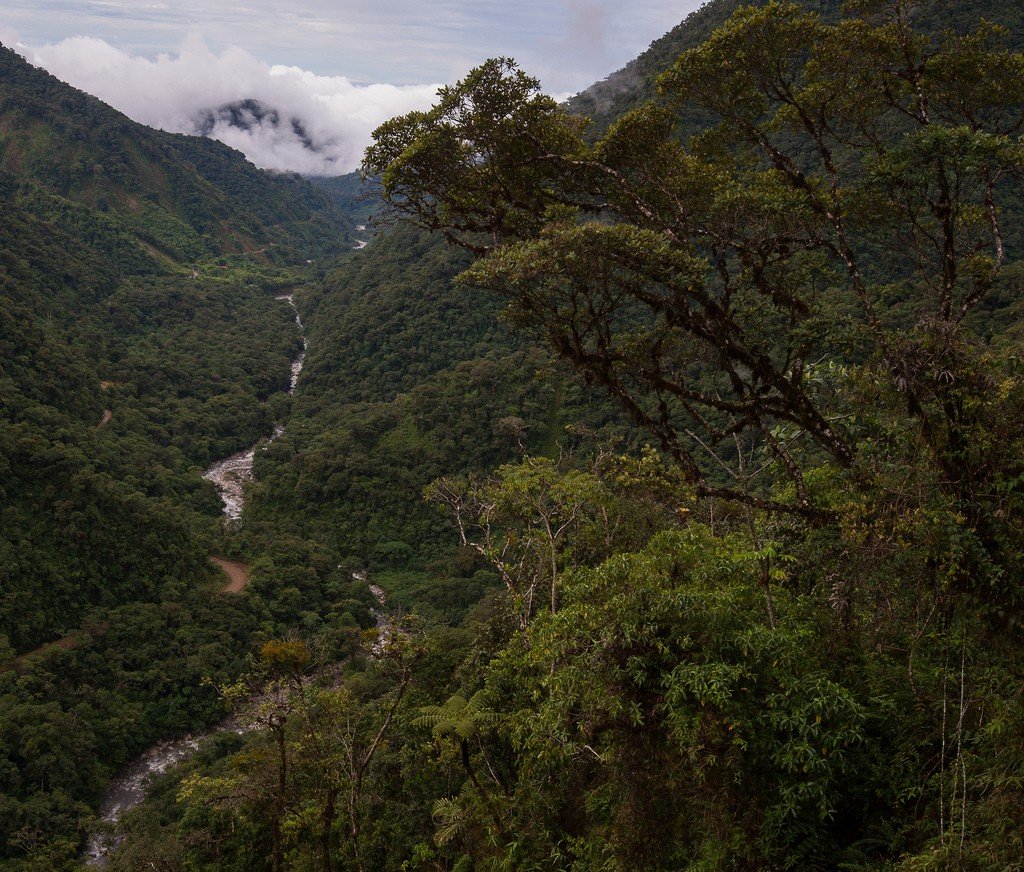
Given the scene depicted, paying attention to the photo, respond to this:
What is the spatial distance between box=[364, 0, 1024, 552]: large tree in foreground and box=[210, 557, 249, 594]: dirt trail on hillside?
34594 mm

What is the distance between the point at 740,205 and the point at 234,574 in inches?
1543

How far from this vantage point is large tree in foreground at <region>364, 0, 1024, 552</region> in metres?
6.22

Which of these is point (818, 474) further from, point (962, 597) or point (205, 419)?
point (205, 419)

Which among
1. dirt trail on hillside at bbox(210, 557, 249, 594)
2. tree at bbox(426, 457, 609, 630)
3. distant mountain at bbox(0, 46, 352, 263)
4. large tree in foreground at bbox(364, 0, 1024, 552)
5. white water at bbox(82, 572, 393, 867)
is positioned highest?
distant mountain at bbox(0, 46, 352, 263)

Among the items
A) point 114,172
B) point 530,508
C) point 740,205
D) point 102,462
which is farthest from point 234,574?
point 114,172

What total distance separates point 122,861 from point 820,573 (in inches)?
730

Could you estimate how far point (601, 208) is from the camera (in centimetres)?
750

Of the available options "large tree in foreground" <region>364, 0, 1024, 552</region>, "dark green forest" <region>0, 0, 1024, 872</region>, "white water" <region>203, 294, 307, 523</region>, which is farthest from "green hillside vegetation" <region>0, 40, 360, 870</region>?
"large tree in foreground" <region>364, 0, 1024, 552</region>

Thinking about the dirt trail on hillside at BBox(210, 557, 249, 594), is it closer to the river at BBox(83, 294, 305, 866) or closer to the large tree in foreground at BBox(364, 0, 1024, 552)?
the river at BBox(83, 294, 305, 866)

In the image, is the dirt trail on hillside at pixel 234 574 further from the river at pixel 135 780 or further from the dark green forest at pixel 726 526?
the dark green forest at pixel 726 526

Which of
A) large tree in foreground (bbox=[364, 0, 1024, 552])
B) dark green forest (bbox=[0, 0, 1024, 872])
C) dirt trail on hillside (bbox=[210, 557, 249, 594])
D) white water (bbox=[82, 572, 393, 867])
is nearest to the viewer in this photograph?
dark green forest (bbox=[0, 0, 1024, 872])

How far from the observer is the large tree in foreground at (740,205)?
20.4 ft

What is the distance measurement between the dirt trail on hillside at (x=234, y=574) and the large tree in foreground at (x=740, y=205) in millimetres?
34594

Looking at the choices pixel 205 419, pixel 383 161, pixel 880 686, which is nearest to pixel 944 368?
pixel 880 686
